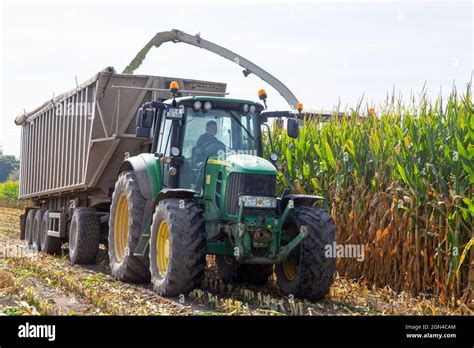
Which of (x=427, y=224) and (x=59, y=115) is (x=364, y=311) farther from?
(x=59, y=115)

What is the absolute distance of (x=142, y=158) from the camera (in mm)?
9984

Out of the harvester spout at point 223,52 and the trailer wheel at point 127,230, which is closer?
the trailer wheel at point 127,230

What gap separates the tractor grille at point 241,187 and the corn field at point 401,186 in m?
1.53

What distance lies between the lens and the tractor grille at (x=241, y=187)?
852 centimetres

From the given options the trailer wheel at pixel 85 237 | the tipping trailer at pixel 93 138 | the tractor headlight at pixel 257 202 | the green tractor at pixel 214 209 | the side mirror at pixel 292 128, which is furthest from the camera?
the trailer wheel at pixel 85 237

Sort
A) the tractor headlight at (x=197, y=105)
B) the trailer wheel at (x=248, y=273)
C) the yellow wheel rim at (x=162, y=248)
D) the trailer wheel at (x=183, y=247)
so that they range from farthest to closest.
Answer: the trailer wheel at (x=248, y=273)
the tractor headlight at (x=197, y=105)
the yellow wheel rim at (x=162, y=248)
the trailer wheel at (x=183, y=247)

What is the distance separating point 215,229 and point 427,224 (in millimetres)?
2737

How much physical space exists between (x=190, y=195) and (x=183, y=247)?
0.77 m

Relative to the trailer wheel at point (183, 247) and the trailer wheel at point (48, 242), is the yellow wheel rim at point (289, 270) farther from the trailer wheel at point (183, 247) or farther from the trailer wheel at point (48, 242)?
the trailer wheel at point (48, 242)

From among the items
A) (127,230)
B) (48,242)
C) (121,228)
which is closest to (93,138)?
(121,228)

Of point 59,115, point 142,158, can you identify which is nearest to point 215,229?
point 142,158

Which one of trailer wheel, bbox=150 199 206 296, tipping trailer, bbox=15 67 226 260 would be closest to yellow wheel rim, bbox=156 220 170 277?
trailer wheel, bbox=150 199 206 296

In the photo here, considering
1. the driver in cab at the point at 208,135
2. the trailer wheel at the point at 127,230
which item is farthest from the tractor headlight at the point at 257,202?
the trailer wheel at the point at 127,230

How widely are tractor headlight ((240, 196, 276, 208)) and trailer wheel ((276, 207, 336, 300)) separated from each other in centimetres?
40
